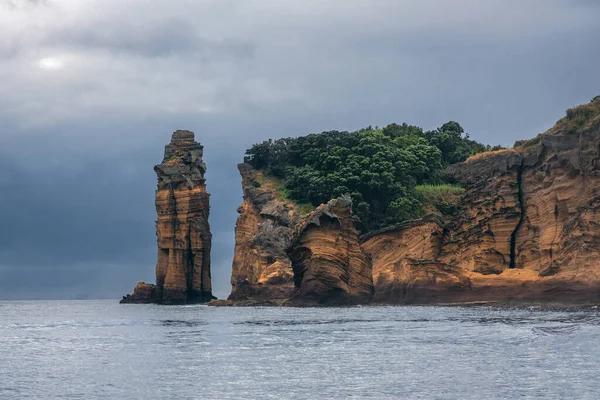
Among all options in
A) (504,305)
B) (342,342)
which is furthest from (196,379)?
(504,305)

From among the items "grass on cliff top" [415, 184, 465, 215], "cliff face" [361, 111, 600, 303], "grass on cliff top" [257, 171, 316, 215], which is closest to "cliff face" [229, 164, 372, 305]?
"grass on cliff top" [257, 171, 316, 215]

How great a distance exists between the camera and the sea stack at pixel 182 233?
114750 mm

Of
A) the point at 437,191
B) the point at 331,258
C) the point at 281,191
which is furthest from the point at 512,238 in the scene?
the point at 281,191

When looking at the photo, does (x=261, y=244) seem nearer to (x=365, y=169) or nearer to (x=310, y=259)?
(x=365, y=169)

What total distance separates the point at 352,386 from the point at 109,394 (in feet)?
25.7

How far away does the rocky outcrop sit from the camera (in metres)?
73.2

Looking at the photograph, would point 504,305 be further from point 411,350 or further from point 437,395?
point 437,395

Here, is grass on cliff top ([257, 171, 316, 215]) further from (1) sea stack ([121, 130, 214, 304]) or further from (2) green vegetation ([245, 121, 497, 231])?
(1) sea stack ([121, 130, 214, 304])

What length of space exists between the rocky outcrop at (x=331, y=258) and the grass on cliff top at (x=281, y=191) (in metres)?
18.9

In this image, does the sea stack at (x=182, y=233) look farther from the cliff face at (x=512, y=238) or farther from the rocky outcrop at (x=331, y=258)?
the cliff face at (x=512, y=238)

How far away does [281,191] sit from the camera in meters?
102

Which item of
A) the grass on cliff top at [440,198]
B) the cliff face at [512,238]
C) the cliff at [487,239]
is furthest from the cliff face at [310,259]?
the grass on cliff top at [440,198]

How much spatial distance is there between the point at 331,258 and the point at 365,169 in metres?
23.5

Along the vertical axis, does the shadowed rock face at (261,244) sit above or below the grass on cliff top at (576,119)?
below
